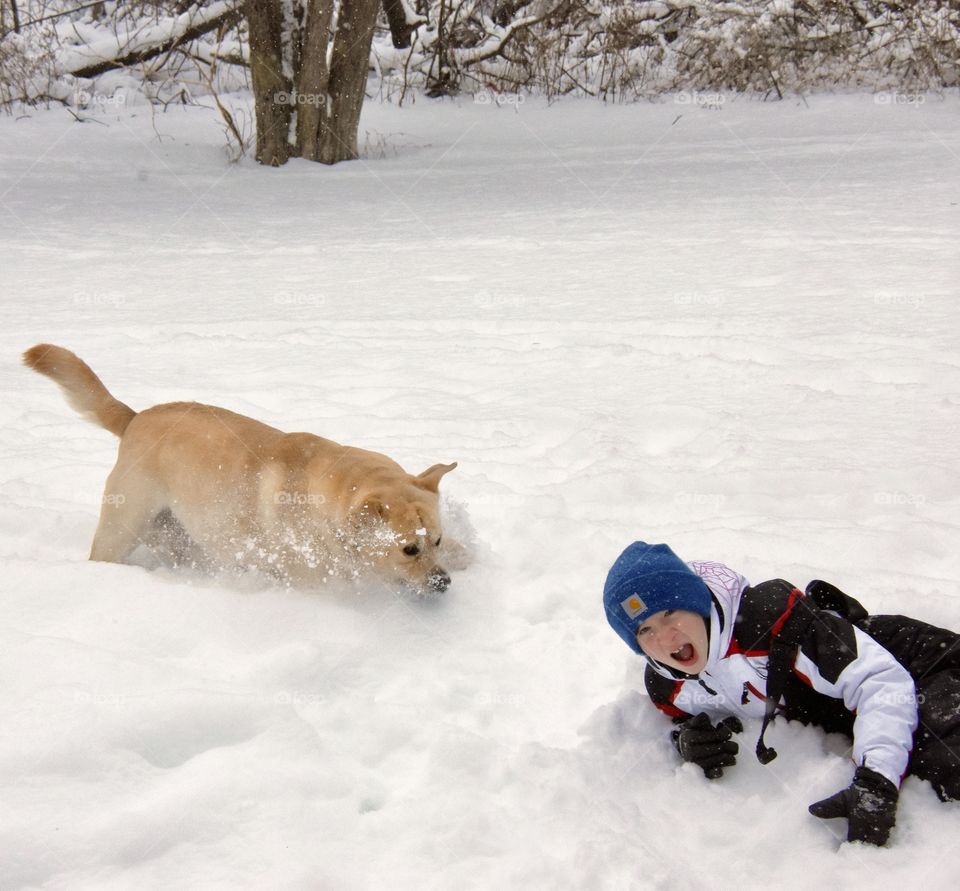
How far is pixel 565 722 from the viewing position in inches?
98.4

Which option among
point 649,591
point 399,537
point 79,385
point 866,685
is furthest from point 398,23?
point 866,685

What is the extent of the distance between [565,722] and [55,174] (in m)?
11.7

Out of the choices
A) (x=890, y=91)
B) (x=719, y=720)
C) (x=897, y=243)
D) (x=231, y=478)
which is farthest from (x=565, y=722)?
(x=890, y=91)

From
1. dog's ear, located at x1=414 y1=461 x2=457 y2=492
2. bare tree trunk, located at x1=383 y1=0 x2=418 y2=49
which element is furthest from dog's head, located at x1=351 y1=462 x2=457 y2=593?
bare tree trunk, located at x1=383 y1=0 x2=418 y2=49

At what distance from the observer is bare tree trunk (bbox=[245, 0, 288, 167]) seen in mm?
11227

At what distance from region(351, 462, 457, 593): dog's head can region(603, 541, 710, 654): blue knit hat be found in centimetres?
94

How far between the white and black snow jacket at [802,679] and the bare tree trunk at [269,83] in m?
11.0

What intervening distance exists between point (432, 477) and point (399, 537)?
33 cm

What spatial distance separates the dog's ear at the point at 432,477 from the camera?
333cm

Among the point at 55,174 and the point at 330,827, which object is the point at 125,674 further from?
the point at 55,174

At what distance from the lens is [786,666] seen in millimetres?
2203

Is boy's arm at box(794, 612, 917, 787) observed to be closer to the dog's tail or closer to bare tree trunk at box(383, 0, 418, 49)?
the dog's tail

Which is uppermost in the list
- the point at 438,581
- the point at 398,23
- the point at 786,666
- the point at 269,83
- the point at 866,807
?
the point at 398,23

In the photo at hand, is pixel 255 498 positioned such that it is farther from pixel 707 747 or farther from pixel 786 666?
pixel 786 666
